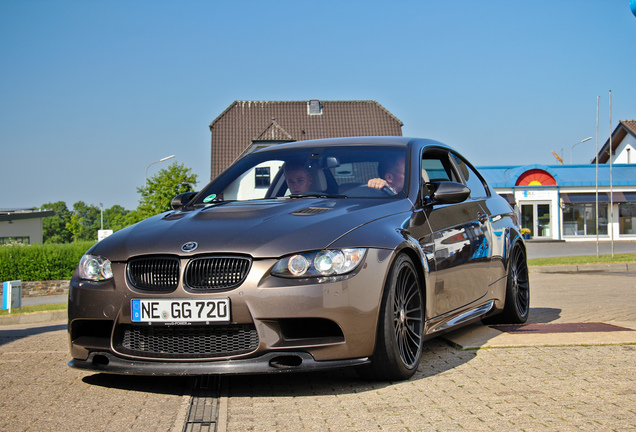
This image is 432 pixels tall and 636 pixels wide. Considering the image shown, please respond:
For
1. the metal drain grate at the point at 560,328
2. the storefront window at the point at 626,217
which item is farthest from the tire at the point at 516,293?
the storefront window at the point at 626,217

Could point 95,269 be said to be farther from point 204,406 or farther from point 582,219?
point 582,219

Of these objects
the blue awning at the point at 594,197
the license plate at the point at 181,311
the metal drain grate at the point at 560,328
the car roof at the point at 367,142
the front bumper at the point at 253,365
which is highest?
the blue awning at the point at 594,197

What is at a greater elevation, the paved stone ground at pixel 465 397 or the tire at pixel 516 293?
the tire at pixel 516 293

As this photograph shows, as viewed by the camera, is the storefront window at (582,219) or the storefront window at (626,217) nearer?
the storefront window at (582,219)

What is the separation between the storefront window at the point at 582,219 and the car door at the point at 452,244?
42729 mm

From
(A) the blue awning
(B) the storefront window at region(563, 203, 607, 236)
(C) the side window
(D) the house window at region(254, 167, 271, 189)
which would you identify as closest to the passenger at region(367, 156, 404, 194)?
(D) the house window at region(254, 167, 271, 189)

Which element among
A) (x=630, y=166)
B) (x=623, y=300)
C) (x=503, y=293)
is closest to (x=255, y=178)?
(x=503, y=293)

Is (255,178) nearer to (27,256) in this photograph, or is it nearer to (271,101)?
(27,256)

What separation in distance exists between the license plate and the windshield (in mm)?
1393

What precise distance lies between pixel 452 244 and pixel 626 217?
45.9 meters

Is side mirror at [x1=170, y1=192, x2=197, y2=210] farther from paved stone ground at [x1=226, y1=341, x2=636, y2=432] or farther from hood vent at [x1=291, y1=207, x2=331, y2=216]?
paved stone ground at [x1=226, y1=341, x2=636, y2=432]

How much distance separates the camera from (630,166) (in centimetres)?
4816

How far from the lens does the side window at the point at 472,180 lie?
6.54 metres

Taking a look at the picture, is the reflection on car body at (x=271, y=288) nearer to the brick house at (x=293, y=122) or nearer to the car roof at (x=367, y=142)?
the car roof at (x=367, y=142)
